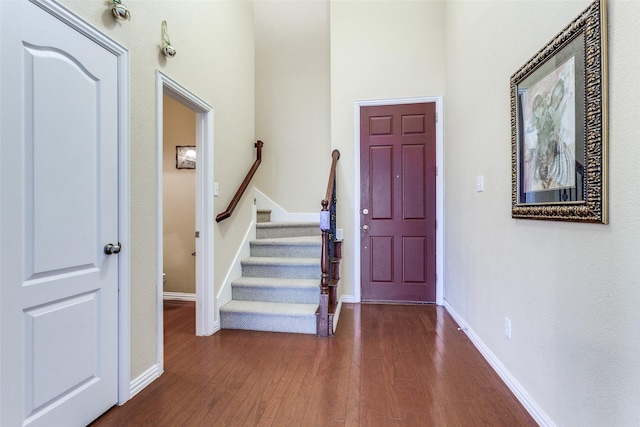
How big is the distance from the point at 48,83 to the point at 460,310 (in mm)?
3379

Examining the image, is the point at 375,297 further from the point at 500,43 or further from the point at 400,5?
the point at 400,5

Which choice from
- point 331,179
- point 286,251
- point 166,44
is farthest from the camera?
point 286,251

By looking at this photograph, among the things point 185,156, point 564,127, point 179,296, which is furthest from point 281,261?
point 564,127

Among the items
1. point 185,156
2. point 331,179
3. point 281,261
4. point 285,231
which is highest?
point 185,156

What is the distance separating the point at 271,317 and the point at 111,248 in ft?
4.83

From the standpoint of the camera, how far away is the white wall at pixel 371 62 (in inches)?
132

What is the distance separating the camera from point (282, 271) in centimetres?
302

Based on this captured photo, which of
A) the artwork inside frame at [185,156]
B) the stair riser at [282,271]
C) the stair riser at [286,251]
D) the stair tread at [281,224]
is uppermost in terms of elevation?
A: the artwork inside frame at [185,156]

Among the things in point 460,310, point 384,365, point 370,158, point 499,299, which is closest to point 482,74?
point 370,158

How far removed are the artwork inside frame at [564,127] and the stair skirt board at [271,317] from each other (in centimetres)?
182

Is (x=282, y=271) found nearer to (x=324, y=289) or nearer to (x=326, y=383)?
(x=324, y=289)

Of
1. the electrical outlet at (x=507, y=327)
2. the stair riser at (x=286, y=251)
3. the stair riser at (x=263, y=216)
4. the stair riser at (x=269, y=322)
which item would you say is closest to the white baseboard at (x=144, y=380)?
the stair riser at (x=269, y=322)

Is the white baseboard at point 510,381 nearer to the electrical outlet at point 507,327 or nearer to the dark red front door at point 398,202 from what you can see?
the electrical outlet at point 507,327

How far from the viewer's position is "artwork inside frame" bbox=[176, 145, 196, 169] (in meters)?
3.65
